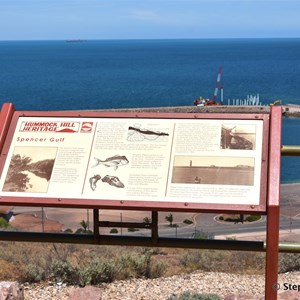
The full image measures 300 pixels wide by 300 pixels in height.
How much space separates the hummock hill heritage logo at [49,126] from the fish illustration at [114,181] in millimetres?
436

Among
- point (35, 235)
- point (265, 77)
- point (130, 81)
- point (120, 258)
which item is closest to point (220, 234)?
point (120, 258)

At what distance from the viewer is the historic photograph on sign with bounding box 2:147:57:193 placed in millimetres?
3641

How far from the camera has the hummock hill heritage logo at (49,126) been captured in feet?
12.7

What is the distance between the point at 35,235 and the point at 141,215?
24.6 metres

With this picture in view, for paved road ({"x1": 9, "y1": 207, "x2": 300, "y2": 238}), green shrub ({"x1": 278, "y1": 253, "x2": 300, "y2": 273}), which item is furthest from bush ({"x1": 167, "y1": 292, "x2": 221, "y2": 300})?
paved road ({"x1": 9, "y1": 207, "x2": 300, "y2": 238})

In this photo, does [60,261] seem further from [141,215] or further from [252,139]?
[141,215]

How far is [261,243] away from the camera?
365 centimetres

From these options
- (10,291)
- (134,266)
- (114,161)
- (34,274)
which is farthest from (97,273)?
(114,161)

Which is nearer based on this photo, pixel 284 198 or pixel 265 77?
pixel 284 198

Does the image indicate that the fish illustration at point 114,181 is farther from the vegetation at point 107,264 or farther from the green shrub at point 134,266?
the green shrub at point 134,266

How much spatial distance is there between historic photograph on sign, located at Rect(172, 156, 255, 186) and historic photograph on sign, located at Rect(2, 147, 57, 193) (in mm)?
753

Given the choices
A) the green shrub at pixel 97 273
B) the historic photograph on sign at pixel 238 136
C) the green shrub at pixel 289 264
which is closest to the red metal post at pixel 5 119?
the historic photograph on sign at pixel 238 136

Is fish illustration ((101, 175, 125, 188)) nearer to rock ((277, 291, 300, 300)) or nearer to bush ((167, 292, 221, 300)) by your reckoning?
bush ((167, 292, 221, 300))

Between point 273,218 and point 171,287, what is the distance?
2.37 metres
